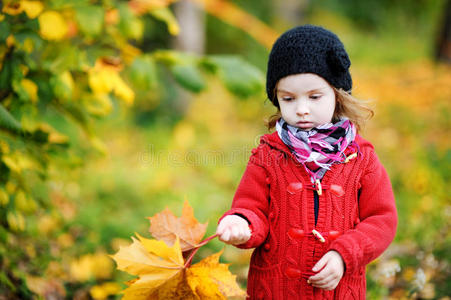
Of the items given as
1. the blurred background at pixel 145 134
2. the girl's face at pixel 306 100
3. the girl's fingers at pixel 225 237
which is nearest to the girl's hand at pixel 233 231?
the girl's fingers at pixel 225 237

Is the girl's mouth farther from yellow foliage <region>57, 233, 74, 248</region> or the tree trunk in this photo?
the tree trunk

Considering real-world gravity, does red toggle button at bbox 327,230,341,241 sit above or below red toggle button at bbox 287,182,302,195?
below

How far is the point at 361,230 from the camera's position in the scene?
1404 millimetres

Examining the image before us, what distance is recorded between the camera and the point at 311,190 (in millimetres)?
1473

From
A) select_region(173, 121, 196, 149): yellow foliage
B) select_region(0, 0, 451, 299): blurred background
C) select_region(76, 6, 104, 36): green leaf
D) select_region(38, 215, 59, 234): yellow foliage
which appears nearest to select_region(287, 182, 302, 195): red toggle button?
select_region(0, 0, 451, 299): blurred background

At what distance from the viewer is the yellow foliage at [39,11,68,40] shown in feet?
5.90

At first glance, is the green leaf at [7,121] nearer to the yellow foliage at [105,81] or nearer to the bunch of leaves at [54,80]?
the bunch of leaves at [54,80]

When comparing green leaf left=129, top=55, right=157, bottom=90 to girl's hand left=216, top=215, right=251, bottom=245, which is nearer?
girl's hand left=216, top=215, right=251, bottom=245

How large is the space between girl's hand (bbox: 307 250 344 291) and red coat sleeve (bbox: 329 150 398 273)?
0.02 m

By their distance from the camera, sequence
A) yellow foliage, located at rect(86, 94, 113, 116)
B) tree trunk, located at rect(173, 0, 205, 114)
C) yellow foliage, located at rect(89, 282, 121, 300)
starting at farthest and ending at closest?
1. tree trunk, located at rect(173, 0, 205, 114)
2. yellow foliage, located at rect(89, 282, 121, 300)
3. yellow foliage, located at rect(86, 94, 113, 116)

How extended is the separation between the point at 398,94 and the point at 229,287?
610cm

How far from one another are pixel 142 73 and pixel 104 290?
Answer: 4.43 feet

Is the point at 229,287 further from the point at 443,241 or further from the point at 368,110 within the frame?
the point at 443,241

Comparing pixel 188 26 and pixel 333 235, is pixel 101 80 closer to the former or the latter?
pixel 333 235
